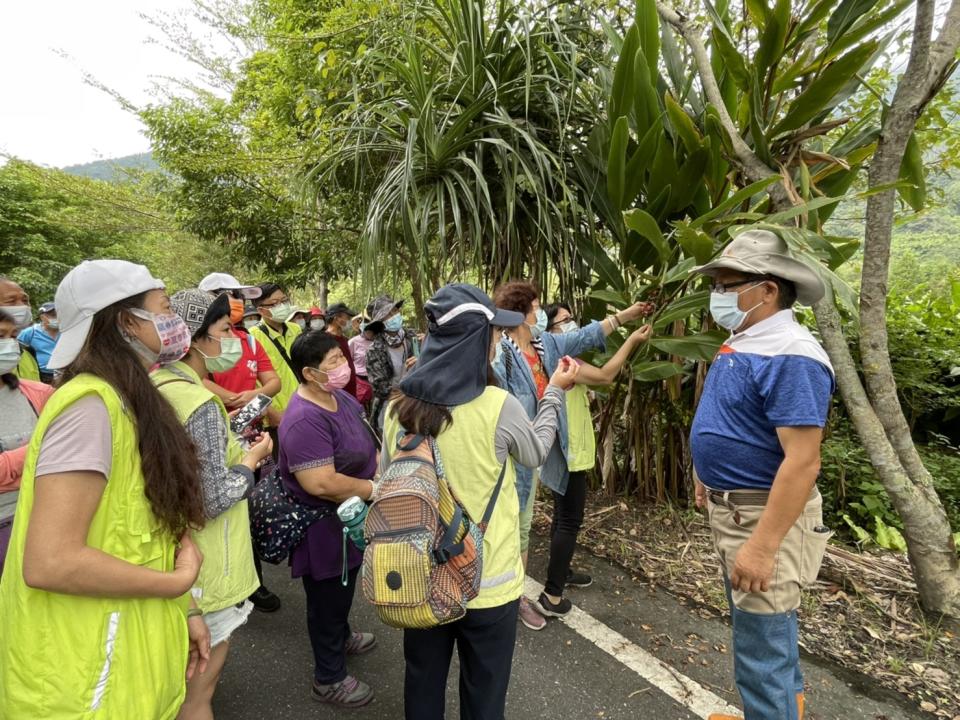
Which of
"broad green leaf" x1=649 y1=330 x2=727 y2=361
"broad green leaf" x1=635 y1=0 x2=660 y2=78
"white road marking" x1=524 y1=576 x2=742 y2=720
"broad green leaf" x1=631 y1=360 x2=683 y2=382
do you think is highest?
"broad green leaf" x1=635 y1=0 x2=660 y2=78

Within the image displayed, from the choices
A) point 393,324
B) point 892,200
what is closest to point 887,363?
point 892,200

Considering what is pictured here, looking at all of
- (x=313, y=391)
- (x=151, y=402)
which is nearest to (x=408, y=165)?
(x=313, y=391)

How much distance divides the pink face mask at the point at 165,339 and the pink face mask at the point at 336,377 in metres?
0.60

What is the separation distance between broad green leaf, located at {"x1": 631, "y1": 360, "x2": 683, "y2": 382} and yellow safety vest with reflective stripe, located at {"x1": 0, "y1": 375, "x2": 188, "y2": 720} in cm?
239

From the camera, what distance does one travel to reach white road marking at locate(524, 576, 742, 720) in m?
2.08

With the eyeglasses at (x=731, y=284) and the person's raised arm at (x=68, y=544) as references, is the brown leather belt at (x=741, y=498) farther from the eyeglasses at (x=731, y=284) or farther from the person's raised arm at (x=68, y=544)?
the person's raised arm at (x=68, y=544)

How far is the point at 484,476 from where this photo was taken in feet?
5.08

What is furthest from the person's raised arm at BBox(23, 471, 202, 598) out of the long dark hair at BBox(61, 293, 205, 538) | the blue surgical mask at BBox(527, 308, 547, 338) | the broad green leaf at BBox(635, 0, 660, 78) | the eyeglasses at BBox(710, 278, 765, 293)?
the broad green leaf at BBox(635, 0, 660, 78)

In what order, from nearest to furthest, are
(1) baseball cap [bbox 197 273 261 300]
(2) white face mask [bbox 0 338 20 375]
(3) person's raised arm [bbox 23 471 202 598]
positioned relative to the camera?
(3) person's raised arm [bbox 23 471 202 598] < (2) white face mask [bbox 0 338 20 375] < (1) baseball cap [bbox 197 273 261 300]

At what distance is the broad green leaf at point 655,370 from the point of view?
9.37 ft

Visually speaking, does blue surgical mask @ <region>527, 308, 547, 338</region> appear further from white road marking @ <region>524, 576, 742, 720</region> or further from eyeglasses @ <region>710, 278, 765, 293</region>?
white road marking @ <region>524, 576, 742, 720</region>

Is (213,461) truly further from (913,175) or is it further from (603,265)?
(913,175)

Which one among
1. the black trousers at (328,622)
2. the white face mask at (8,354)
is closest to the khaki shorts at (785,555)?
the black trousers at (328,622)

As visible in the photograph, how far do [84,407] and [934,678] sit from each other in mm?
3037
